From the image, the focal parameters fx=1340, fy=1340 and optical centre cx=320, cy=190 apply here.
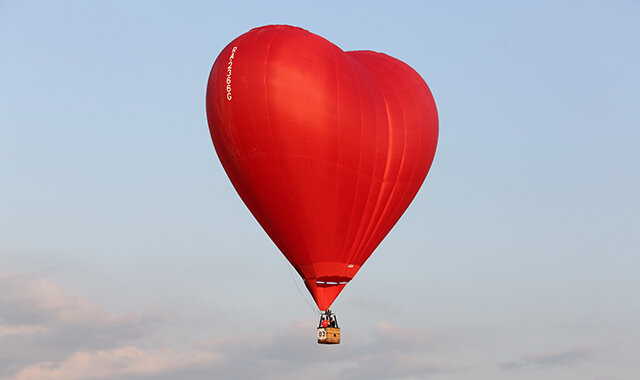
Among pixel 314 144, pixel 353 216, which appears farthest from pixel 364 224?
pixel 314 144

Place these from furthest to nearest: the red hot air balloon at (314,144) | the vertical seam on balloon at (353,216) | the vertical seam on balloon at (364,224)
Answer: the vertical seam on balloon at (364,224) < the vertical seam on balloon at (353,216) < the red hot air balloon at (314,144)

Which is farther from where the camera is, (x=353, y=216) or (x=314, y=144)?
(x=353, y=216)

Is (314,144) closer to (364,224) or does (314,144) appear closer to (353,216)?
(353,216)

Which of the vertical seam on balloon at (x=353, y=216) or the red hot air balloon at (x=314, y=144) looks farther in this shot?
the vertical seam on balloon at (x=353, y=216)

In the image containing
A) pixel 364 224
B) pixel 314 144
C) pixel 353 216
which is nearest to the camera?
pixel 314 144

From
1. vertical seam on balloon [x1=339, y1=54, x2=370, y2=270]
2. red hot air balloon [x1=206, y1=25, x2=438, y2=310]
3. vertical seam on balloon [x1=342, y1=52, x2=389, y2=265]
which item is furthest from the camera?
vertical seam on balloon [x1=342, y1=52, x2=389, y2=265]

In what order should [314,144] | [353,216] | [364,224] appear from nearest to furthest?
[314,144]
[353,216]
[364,224]

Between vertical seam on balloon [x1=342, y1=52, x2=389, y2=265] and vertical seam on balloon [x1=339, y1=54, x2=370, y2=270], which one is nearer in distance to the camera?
vertical seam on balloon [x1=339, y1=54, x2=370, y2=270]

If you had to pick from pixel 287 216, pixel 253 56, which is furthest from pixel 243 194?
pixel 253 56

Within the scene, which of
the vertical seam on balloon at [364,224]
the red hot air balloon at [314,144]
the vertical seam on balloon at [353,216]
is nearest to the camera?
the red hot air balloon at [314,144]

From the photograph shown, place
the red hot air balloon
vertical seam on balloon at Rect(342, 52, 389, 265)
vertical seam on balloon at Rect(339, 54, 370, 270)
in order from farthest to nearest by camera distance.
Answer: vertical seam on balloon at Rect(342, 52, 389, 265)
vertical seam on balloon at Rect(339, 54, 370, 270)
the red hot air balloon
